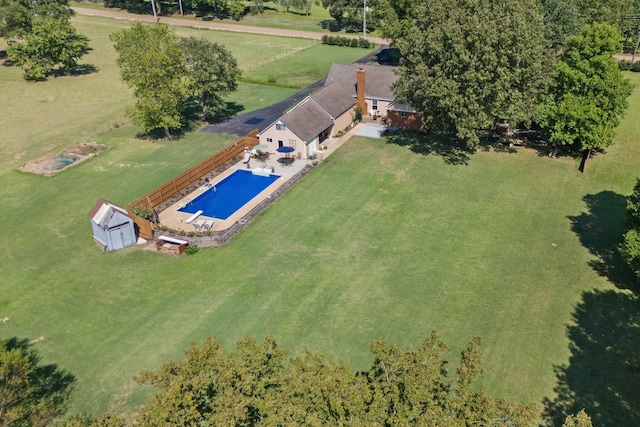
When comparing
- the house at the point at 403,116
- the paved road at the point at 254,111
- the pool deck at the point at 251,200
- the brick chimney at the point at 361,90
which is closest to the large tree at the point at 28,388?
the pool deck at the point at 251,200

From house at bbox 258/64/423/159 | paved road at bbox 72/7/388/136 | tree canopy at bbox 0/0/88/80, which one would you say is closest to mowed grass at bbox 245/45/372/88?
paved road at bbox 72/7/388/136

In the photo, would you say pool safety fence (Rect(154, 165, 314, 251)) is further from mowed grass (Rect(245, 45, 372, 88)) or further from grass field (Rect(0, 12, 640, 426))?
mowed grass (Rect(245, 45, 372, 88))

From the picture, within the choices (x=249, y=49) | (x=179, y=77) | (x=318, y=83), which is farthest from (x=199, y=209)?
(x=249, y=49)

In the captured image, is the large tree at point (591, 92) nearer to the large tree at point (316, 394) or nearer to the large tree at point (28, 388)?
the large tree at point (316, 394)

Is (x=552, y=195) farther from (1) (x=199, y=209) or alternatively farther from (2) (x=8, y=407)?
(2) (x=8, y=407)

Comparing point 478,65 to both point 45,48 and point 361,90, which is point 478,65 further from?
point 45,48
